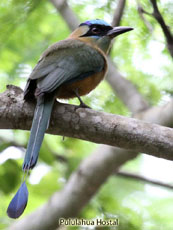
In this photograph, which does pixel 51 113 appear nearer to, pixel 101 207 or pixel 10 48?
pixel 101 207

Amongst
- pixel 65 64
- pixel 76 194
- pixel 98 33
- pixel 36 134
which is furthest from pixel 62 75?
pixel 76 194

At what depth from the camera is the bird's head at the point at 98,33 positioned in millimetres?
4523

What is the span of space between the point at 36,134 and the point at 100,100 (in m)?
2.15

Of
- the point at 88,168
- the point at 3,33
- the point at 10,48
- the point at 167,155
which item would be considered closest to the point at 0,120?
the point at 3,33

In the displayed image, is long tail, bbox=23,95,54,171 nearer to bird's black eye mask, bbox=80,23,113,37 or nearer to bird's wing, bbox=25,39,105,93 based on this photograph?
bird's wing, bbox=25,39,105,93

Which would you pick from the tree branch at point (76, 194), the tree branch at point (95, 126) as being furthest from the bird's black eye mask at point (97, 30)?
the tree branch at point (95, 126)

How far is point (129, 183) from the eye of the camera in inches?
222

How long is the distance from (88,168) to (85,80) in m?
1.22

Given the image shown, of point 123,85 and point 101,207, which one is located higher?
point 123,85

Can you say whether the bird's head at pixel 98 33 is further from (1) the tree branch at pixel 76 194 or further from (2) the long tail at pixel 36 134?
(2) the long tail at pixel 36 134

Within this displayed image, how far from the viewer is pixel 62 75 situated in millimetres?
3625

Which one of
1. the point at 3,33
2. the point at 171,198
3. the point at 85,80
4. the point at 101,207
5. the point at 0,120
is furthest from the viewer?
the point at 171,198

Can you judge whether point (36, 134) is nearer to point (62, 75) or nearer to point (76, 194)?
point (62, 75)

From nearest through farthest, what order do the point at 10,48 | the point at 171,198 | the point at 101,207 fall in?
the point at 101,207 < the point at 10,48 < the point at 171,198
